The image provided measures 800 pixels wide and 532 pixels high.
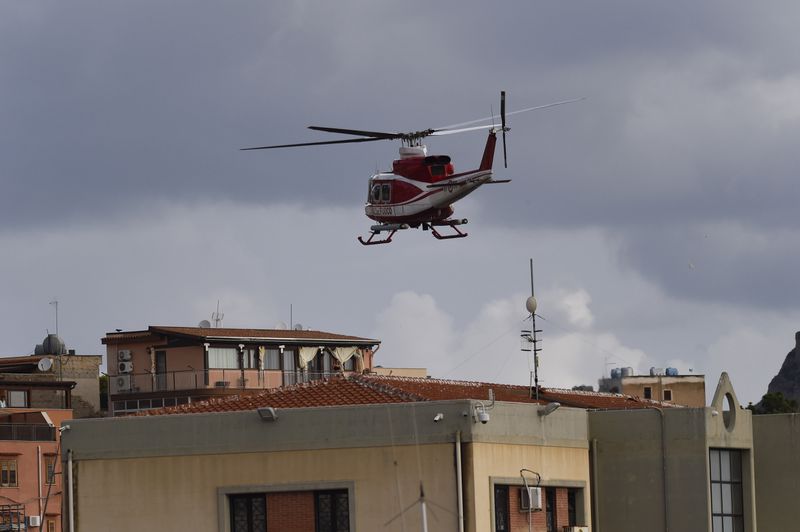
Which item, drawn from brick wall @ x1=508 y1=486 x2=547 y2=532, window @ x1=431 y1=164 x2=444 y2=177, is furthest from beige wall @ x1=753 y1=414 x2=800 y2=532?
window @ x1=431 y1=164 x2=444 y2=177

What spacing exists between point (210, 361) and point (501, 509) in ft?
211

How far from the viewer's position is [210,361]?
11231 cm

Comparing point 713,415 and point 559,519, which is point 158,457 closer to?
point 559,519

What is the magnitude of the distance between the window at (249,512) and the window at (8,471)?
45.5m

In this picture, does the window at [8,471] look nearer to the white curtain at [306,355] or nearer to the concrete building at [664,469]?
Result: the white curtain at [306,355]

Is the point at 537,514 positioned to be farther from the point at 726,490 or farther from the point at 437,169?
the point at 437,169

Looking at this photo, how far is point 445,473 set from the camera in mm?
48062

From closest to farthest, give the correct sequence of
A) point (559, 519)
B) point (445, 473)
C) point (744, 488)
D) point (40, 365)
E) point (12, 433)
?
point (445, 473)
point (559, 519)
point (744, 488)
point (12, 433)
point (40, 365)

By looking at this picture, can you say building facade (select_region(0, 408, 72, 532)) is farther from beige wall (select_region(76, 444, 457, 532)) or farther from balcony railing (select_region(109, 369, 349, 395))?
beige wall (select_region(76, 444, 457, 532))

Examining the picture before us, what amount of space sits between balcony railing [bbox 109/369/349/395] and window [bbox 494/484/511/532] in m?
62.0

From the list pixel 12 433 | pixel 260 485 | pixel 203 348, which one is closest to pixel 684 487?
pixel 260 485

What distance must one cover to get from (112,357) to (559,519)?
68960mm

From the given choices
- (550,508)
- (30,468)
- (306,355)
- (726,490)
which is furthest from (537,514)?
(306,355)

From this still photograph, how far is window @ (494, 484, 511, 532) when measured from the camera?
162ft
